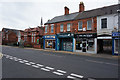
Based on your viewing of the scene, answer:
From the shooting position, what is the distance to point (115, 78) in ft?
14.7

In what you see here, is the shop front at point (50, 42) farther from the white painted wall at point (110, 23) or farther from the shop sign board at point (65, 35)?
the white painted wall at point (110, 23)

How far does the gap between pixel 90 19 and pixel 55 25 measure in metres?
9.27

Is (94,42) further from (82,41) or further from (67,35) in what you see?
(67,35)

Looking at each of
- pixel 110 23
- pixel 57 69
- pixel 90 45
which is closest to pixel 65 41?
pixel 90 45

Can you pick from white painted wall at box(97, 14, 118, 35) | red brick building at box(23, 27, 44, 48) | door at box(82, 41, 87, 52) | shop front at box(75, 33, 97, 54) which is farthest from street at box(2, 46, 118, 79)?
red brick building at box(23, 27, 44, 48)

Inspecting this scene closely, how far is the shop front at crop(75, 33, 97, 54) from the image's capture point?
50.9 feet

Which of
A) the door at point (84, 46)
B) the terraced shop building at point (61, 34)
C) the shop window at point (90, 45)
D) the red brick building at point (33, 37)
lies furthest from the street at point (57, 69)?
the red brick building at point (33, 37)

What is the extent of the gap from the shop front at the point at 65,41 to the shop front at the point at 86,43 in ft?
4.24

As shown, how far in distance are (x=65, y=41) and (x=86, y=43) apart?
5705 mm

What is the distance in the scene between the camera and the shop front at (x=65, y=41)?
1872 cm

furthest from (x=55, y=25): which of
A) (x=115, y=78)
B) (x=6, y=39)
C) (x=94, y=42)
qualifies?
(x=6, y=39)

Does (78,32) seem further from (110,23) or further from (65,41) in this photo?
(110,23)

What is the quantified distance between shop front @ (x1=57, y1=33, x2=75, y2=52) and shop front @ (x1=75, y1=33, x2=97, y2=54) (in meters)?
1.29

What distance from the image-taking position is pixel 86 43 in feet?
54.2
